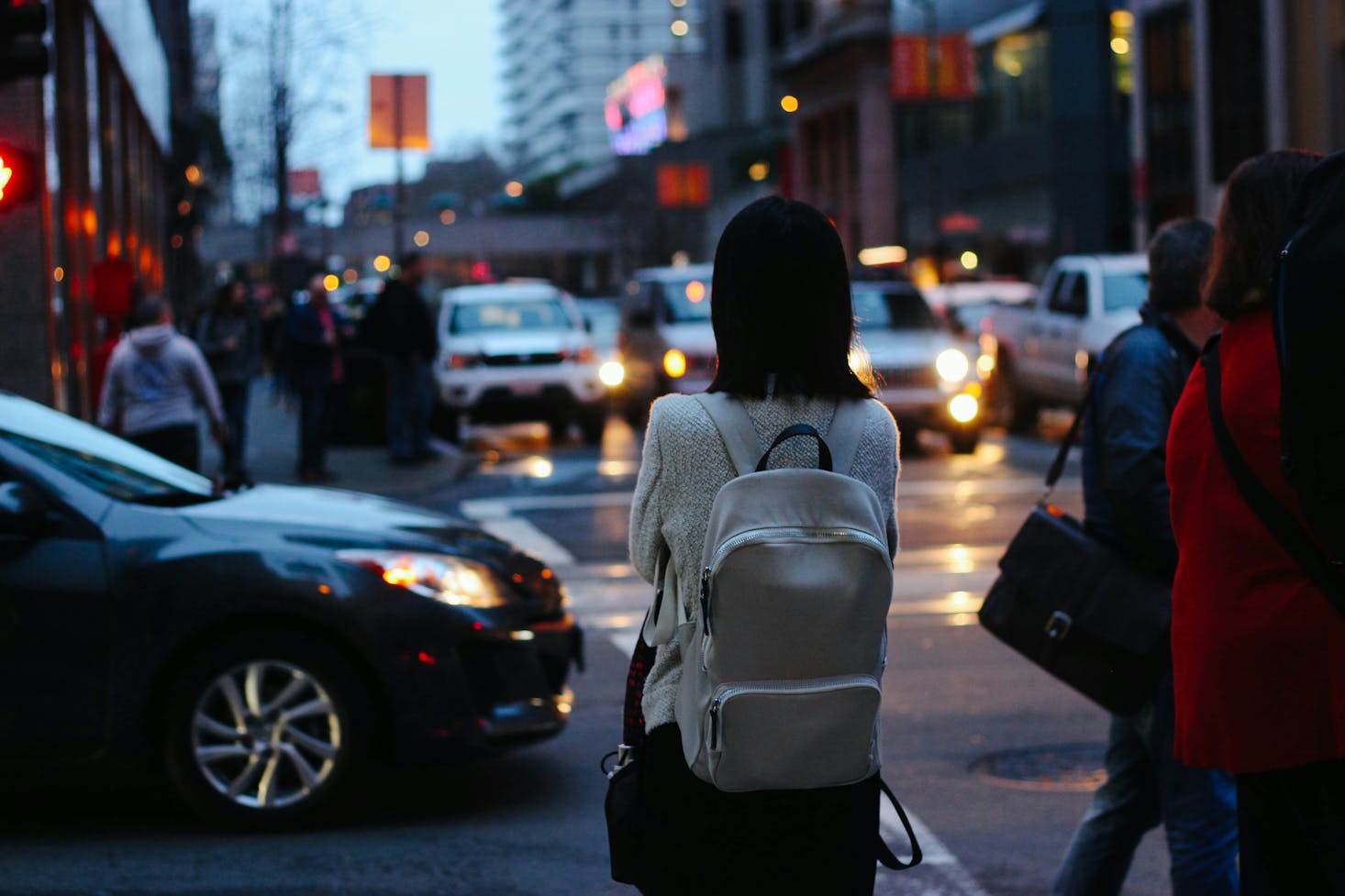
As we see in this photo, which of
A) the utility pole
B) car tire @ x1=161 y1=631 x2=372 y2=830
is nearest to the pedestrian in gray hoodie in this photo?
car tire @ x1=161 y1=631 x2=372 y2=830

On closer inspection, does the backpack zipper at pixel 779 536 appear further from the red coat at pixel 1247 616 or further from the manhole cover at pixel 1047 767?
the manhole cover at pixel 1047 767

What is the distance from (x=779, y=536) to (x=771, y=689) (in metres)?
0.24

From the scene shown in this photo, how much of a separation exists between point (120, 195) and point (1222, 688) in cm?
2360

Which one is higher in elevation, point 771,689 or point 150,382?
point 150,382

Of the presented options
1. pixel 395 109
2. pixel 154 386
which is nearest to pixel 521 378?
pixel 395 109

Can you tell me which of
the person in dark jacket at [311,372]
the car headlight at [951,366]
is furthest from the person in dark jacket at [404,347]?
the car headlight at [951,366]

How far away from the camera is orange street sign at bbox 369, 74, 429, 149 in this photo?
24.0m

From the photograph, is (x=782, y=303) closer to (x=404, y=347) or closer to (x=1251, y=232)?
(x=1251, y=232)

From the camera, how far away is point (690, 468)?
10.4 feet

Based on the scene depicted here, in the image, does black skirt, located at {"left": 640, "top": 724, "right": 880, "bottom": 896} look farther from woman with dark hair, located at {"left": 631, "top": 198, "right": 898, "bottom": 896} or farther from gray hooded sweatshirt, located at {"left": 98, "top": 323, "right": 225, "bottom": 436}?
gray hooded sweatshirt, located at {"left": 98, "top": 323, "right": 225, "bottom": 436}

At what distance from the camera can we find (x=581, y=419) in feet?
78.0

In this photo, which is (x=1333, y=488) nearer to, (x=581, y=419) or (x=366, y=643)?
(x=366, y=643)

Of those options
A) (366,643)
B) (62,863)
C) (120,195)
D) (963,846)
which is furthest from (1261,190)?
(120,195)

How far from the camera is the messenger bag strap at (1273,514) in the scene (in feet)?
10.1
